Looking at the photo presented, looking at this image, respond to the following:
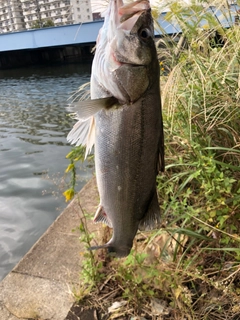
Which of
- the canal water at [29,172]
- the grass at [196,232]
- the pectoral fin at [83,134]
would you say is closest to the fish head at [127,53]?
the pectoral fin at [83,134]

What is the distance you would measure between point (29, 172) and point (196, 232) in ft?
19.3

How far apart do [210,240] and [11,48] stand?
29.1 meters

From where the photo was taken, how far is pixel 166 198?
291cm

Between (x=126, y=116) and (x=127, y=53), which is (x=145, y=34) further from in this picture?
(x=126, y=116)

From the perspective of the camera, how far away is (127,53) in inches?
53.6

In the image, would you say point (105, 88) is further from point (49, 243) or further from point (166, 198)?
point (49, 243)

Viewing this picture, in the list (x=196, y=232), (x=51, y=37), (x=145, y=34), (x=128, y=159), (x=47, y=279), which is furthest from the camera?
(x=51, y=37)

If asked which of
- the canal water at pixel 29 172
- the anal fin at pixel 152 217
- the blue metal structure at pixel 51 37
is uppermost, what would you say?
the anal fin at pixel 152 217

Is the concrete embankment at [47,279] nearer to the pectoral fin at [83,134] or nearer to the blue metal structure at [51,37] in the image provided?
the pectoral fin at [83,134]

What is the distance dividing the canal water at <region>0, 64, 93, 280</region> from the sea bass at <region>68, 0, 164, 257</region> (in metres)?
1.93

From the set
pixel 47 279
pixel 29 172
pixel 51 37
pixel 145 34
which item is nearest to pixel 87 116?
pixel 145 34

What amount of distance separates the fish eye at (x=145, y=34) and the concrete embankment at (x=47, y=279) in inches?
60.3

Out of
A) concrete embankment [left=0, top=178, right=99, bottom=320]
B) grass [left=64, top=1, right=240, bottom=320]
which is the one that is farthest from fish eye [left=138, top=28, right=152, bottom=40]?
concrete embankment [left=0, top=178, right=99, bottom=320]

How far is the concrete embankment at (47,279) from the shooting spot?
2654mm
